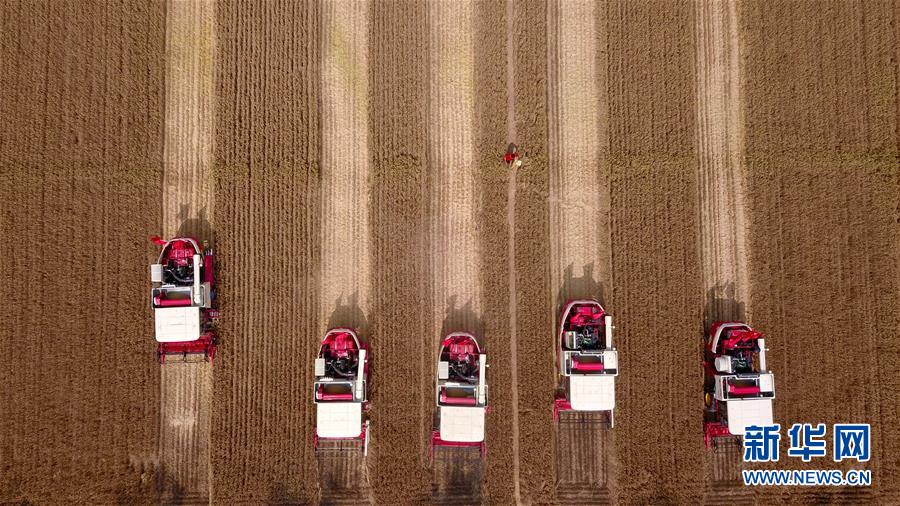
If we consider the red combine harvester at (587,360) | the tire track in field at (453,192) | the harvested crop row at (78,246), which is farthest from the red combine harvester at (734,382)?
the harvested crop row at (78,246)

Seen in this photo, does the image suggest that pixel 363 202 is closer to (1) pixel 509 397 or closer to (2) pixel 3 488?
(1) pixel 509 397

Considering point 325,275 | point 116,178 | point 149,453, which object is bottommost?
point 149,453

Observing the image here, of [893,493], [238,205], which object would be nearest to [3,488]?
[238,205]

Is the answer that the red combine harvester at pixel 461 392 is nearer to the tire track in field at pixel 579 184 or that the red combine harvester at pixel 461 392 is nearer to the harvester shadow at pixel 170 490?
the tire track in field at pixel 579 184

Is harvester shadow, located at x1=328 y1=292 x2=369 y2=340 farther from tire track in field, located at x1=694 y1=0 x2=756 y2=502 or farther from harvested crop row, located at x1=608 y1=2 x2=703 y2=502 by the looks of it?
tire track in field, located at x1=694 y1=0 x2=756 y2=502

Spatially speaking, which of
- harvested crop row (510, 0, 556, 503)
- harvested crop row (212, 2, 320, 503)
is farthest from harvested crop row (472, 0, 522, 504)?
harvested crop row (212, 2, 320, 503)

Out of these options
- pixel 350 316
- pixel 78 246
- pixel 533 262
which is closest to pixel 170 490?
pixel 350 316
